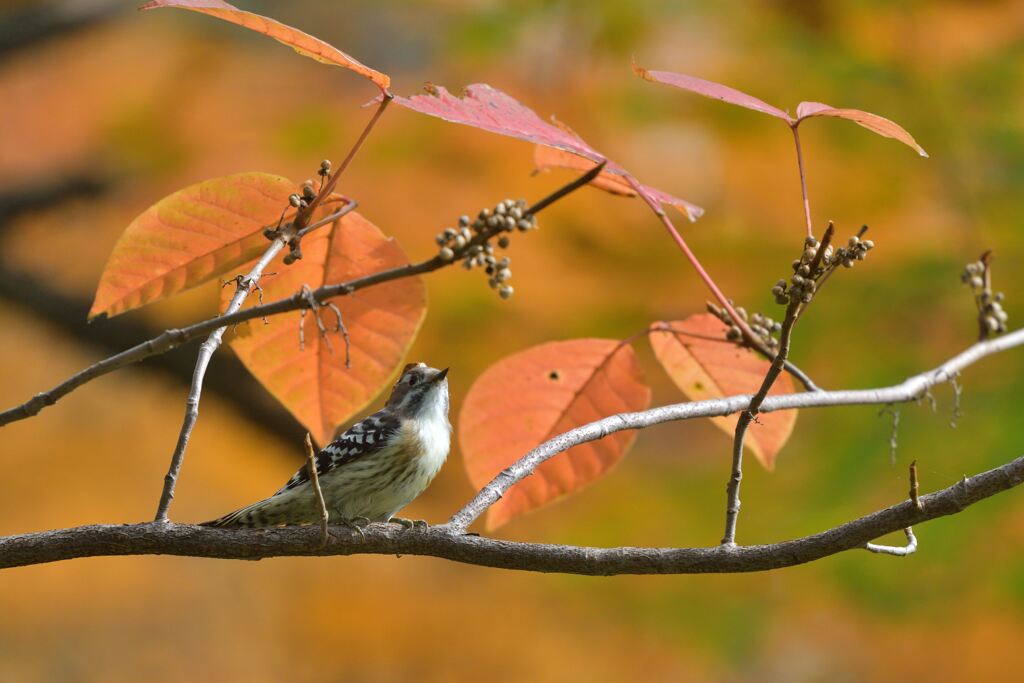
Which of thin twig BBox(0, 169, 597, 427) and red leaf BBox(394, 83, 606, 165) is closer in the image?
thin twig BBox(0, 169, 597, 427)

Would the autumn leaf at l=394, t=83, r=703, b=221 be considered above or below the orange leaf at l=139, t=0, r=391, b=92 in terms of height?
below

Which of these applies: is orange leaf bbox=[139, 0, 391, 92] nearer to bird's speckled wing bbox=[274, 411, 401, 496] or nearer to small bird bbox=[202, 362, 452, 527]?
small bird bbox=[202, 362, 452, 527]

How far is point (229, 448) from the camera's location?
7.55 metres

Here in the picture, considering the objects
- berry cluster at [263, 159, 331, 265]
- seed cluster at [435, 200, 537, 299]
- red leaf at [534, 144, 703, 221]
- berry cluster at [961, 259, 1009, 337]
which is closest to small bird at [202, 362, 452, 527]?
red leaf at [534, 144, 703, 221]

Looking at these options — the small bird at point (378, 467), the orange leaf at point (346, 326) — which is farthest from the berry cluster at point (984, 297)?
the small bird at point (378, 467)

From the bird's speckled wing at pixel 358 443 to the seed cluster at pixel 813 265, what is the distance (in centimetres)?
167

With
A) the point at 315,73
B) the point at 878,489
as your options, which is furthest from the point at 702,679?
the point at 315,73

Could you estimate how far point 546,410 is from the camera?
209cm

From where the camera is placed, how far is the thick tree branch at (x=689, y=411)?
1605 millimetres

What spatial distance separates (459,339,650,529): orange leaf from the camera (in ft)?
6.63

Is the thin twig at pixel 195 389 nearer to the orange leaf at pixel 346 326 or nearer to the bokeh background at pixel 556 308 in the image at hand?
the orange leaf at pixel 346 326

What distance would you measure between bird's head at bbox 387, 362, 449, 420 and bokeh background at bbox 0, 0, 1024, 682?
4.18 feet

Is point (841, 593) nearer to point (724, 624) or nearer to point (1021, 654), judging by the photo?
point (724, 624)

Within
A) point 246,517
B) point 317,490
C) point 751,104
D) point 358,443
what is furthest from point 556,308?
point 317,490
